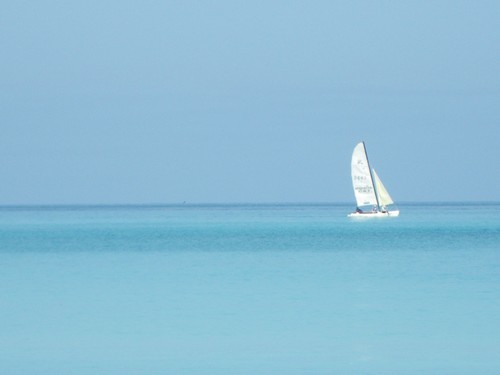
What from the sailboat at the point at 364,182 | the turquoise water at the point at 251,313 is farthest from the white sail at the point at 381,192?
the turquoise water at the point at 251,313

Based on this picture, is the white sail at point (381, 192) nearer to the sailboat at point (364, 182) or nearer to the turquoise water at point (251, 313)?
the sailboat at point (364, 182)

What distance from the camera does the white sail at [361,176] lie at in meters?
60.4

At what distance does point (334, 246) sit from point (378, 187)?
18582 millimetres

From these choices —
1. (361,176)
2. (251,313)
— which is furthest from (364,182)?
(251,313)

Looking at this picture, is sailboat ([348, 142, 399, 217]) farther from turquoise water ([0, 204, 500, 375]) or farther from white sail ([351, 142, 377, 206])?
turquoise water ([0, 204, 500, 375])

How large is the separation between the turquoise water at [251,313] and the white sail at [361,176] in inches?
810

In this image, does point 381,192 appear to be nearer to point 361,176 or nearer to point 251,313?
point 361,176

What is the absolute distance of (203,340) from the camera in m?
17.2

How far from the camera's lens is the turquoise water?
1535 cm

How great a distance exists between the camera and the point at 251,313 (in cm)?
2077

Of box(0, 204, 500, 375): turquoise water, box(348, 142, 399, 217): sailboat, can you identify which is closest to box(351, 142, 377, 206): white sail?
box(348, 142, 399, 217): sailboat

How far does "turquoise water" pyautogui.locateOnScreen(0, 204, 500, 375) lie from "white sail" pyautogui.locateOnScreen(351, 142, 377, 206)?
67.5ft

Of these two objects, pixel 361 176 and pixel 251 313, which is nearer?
pixel 251 313

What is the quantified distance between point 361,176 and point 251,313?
40.9 metres
